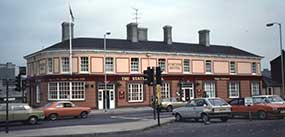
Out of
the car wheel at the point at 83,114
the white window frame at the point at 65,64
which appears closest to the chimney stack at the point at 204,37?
the white window frame at the point at 65,64

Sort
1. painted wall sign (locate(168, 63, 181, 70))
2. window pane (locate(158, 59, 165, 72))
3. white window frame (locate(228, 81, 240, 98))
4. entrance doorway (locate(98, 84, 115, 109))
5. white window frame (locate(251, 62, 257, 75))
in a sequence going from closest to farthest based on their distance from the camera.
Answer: entrance doorway (locate(98, 84, 115, 109)) → window pane (locate(158, 59, 165, 72)) → painted wall sign (locate(168, 63, 181, 70)) → white window frame (locate(228, 81, 240, 98)) → white window frame (locate(251, 62, 257, 75))

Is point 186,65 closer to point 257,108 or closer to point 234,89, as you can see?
point 234,89

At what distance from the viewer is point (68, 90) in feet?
163

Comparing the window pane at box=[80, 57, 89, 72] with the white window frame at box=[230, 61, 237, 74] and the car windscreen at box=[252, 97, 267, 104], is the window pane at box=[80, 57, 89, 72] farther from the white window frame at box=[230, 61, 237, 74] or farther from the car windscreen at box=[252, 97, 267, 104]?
the car windscreen at box=[252, 97, 267, 104]

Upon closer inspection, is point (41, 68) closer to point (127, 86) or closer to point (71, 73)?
point (71, 73)

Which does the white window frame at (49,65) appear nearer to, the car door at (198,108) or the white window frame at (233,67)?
the white window frame at (233,67)

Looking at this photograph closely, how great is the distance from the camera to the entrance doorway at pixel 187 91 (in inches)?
2241

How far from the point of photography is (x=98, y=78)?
2005 inches

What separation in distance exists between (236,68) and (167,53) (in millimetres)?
11838

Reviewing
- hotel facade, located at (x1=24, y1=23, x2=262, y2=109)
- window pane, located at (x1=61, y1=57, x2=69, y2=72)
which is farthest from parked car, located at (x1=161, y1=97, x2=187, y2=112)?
window pane, located at (x1=61, y1=57, x2=69, y2=72)

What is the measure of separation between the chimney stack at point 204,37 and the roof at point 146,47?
86 centimetres

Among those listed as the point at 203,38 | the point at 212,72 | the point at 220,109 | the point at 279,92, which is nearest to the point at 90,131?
the point at 220,109

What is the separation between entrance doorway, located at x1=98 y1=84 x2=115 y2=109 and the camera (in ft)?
168

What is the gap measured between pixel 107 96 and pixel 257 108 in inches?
1001
